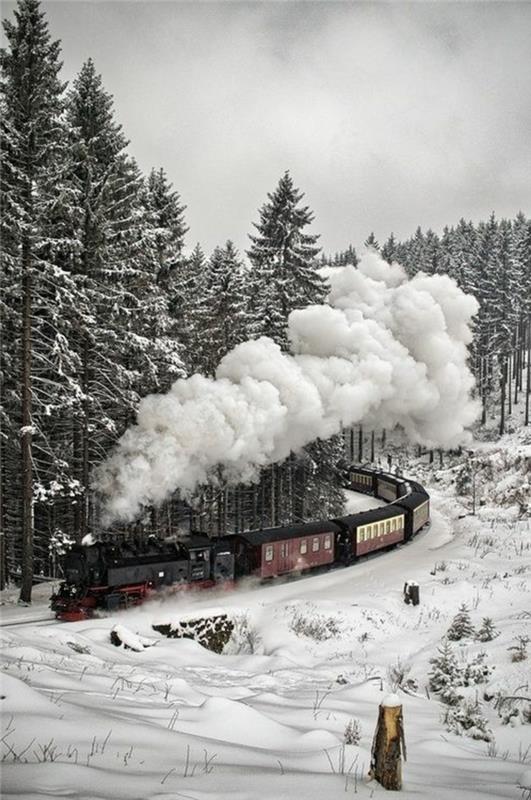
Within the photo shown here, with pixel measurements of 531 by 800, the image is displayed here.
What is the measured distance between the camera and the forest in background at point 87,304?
1592cm

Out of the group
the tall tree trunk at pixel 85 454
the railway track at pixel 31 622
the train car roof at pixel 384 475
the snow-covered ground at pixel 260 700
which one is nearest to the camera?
the snow-covered ground at pixel 260 700

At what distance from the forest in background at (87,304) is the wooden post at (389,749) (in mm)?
14393

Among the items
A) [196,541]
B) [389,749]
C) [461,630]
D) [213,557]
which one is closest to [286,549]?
[213,557]

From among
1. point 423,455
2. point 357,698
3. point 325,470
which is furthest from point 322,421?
point 423,455

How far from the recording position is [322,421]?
26.3 metres

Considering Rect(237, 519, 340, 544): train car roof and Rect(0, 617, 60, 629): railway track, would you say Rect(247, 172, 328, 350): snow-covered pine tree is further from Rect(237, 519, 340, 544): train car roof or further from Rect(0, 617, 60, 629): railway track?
Rect(0, 617, 60, 629): railway track

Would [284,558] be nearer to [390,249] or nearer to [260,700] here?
[260,700]

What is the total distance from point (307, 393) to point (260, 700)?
1713 centimetres

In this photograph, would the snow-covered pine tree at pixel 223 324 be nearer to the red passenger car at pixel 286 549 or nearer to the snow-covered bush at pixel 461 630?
the red passenger car at pixel 286 549

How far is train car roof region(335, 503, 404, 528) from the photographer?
25481mm

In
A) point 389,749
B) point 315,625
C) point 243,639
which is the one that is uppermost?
point 389,749

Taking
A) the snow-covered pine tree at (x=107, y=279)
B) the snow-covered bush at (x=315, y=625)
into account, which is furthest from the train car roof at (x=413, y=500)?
the snow-covered pine tree at (x=107, y=279)

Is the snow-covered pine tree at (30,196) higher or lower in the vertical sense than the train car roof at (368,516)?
higher

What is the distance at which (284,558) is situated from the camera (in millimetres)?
21875
